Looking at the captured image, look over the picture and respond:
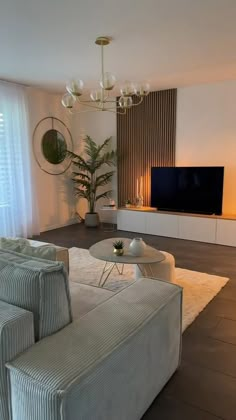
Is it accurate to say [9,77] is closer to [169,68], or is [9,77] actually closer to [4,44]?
[4,44]

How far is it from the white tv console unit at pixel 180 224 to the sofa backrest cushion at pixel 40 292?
396 centimetres

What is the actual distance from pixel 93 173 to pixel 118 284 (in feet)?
11.1

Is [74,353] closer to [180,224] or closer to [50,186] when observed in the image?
[180,224]

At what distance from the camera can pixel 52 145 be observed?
6.12m

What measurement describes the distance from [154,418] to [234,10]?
120 inches

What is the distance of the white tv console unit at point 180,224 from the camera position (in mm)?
4945

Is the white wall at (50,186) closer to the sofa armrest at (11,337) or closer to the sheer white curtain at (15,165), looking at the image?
the sheer white curtain at (15,165)

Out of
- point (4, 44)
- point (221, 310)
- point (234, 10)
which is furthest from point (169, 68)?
point (221, 310)

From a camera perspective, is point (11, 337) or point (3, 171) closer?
point (11, 337)

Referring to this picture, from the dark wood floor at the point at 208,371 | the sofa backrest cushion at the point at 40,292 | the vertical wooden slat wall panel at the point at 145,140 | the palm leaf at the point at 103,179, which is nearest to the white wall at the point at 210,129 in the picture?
the vertical wooden slat wall panel at the point at 145,140

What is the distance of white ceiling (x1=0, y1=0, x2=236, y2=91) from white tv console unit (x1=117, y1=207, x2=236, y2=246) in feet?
7.29

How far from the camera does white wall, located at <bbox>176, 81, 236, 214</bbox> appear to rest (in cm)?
512

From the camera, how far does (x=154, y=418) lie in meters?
1.66

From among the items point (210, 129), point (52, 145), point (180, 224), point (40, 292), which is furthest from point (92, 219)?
point (40, 292)
